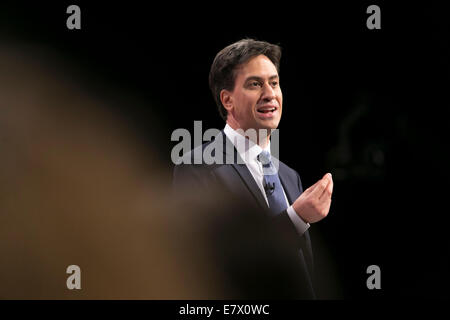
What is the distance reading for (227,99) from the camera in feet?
6.63

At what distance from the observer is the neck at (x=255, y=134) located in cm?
199

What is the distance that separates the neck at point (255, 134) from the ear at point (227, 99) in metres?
0.06

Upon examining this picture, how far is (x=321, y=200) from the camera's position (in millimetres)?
1884

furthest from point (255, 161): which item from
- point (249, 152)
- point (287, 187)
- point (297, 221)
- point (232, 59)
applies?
point (232, 59)

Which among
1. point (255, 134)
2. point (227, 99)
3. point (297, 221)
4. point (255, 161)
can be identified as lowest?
point (297, 221)

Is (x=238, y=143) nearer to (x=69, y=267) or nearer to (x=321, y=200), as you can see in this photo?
(x=321, y=200)

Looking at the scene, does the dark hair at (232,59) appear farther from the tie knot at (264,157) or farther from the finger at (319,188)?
the finger at (319,188)

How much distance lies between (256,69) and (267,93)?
0.10 meters

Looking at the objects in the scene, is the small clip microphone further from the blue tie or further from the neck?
the neck

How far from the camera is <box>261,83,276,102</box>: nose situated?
1955mm

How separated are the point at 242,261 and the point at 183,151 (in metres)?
0.48

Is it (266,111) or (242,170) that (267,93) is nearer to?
(266,111)

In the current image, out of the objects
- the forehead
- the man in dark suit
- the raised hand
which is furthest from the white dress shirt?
the forehead
